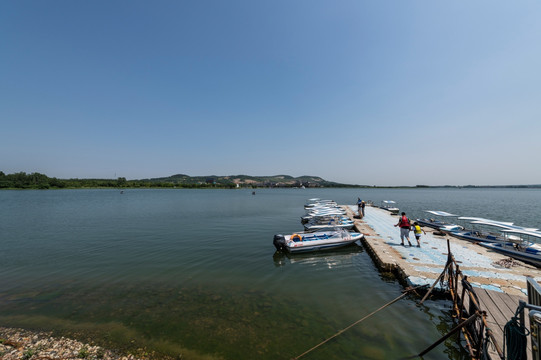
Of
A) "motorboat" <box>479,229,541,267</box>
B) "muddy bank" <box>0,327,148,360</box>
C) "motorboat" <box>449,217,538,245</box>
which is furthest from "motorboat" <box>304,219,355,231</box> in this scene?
"muddy bank" <box>0,327,148,360</box>

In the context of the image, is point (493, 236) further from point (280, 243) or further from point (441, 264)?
point (280, 243)

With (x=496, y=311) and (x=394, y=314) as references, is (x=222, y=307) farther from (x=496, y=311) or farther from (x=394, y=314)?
(x=496, y=311)

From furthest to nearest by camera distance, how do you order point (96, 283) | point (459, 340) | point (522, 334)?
point (96, 283) → point (459, 340) → point (522, 334)

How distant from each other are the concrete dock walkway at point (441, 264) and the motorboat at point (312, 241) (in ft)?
5.90

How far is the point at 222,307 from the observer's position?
9.40 meters

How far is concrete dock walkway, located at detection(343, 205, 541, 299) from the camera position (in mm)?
9344

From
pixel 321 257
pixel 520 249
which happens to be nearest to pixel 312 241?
pixel 321 257

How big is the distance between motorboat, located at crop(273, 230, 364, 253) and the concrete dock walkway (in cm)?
180

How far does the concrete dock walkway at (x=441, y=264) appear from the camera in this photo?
934 cm

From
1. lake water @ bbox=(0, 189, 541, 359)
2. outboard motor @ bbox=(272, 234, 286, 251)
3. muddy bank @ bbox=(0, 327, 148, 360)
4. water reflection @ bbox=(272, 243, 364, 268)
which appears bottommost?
water reflection @ bbox=(272, 243, 364, 268)

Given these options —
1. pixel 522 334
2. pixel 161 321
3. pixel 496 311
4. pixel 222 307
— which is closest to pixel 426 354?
pixel 496 311

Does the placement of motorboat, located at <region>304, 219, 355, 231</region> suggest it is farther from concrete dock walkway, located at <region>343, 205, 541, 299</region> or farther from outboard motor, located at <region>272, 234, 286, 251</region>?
outboard motor, located at <region>272, 234, 286, 251</region>

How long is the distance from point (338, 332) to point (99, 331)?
8919 mm

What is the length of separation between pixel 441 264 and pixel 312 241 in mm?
8330
